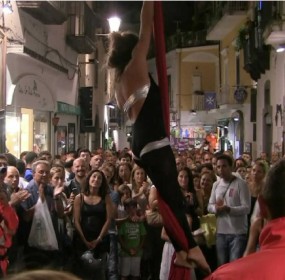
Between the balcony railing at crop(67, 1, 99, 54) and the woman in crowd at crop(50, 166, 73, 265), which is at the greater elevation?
the balcony railing at crop(67, 1, 99, 54)

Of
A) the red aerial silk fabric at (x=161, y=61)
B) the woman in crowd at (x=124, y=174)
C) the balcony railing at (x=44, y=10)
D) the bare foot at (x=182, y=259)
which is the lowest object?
the bare foot at (x=182, y=259)

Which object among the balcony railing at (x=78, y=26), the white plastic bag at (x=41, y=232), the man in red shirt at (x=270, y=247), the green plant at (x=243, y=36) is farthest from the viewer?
the green plant at (x=243, y=36)

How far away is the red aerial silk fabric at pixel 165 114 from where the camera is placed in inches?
97.1

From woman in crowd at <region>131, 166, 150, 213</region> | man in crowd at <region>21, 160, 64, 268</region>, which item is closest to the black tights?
man in crowd at <region>21, 160, 64, 268</region>

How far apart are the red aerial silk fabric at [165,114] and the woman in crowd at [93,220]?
4145 mm

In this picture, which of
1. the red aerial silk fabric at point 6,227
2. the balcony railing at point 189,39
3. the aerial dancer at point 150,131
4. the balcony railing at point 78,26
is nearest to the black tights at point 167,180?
the aerial dancer at point 150,131

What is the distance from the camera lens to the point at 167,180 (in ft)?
8.12

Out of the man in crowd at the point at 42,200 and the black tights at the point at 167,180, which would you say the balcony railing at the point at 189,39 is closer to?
the man in crowd at the point at 42,200

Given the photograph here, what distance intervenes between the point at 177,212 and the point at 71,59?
1759 cm

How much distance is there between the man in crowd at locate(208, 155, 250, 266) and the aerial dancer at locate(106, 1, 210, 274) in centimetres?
427

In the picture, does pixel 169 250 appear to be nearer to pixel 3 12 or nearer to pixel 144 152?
pixel 144 152

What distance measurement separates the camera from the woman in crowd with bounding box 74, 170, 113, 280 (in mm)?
6656

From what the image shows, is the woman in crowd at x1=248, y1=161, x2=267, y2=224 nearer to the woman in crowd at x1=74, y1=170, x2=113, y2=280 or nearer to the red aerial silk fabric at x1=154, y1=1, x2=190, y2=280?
the woman in crowd at x1=74, y1=170, x2=113, y2=280

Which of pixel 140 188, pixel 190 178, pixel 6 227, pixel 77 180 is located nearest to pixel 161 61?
pixel 6 227
